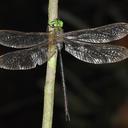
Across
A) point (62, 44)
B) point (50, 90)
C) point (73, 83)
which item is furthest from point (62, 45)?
point (73, 83)

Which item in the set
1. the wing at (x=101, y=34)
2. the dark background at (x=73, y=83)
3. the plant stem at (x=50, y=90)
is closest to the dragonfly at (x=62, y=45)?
the wing at (x=101, y=34)

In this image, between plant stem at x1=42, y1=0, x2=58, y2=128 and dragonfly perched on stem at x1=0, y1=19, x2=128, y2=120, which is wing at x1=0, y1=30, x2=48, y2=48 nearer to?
dragonfly perched on stem at x1=0, y1=19, x2=128, y2=120

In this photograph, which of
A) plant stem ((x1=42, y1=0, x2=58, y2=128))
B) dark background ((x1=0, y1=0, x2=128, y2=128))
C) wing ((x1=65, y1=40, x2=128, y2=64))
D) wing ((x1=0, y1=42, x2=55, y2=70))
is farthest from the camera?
dark background ((x1=0, y1=0, x2=128, y2=128))

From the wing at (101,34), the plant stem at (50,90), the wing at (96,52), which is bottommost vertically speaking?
A: the plant stem at (50,90)

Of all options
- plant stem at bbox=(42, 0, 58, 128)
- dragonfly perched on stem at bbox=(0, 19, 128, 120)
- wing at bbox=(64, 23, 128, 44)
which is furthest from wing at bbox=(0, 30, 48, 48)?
plant stem at bbox=(42, 0, 58, 128)

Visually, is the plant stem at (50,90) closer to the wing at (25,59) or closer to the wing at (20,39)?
the wing at (25,59)

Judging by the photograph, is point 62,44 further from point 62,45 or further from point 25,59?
point 25,59

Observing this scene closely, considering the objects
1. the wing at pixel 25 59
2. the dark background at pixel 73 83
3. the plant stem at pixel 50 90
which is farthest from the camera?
the dark background at pixel 73 83
